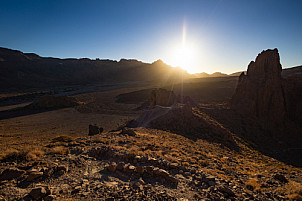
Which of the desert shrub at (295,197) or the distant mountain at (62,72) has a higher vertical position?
the distant mountain at (62,72)

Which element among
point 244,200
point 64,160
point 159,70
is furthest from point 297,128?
point 159,70

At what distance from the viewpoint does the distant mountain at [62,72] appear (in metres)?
91.1

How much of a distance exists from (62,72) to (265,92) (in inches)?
5244

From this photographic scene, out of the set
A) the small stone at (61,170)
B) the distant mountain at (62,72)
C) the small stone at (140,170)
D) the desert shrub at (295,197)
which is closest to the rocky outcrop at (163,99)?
the small stone at (140,170)

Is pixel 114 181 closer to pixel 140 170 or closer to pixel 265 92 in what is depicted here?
pixel 140 170

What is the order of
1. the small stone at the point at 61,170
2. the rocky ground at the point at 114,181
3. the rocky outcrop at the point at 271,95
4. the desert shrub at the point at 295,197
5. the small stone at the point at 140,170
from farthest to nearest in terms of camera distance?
the rocky outcrop at the point at 271,95, the small stone at the point at 140,170, the small stone at the point at 61,170, the desert shrub at the point at 295,197, the rocky ground at the point at 114,181

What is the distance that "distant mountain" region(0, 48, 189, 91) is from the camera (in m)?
91.1

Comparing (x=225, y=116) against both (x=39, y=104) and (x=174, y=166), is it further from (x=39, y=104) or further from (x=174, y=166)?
(x=39, y=104)

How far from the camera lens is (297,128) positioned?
21.2 metres

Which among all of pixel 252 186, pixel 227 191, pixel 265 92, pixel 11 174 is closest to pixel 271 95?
pixel 265 92

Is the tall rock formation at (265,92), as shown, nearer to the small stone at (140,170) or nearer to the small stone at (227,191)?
the small stone at (227,191)

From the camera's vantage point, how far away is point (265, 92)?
73.9 ft

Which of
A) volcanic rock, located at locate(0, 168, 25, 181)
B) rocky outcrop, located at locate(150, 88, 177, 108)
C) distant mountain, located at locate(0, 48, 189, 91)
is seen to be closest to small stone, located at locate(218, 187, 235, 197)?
volcanic rock, located at locate(0, 168, 25, 181)

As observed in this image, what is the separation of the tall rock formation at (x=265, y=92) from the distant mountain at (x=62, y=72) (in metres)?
92.0
